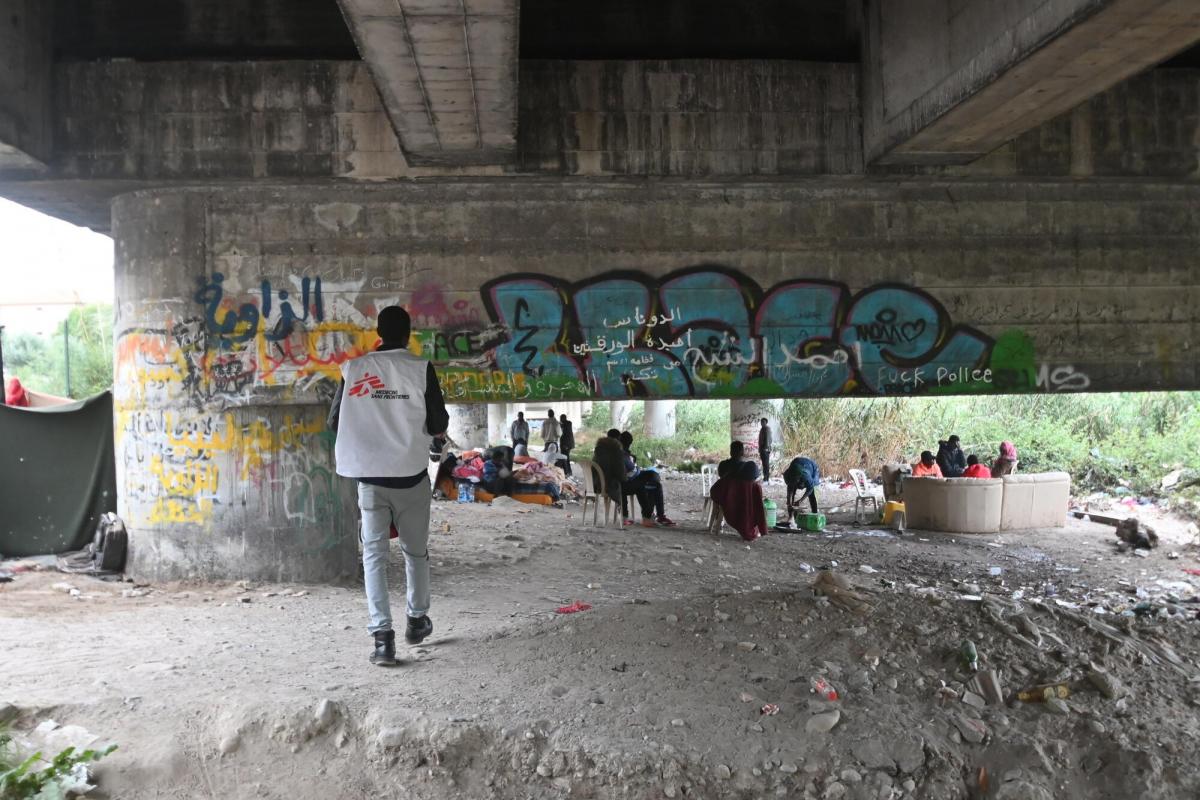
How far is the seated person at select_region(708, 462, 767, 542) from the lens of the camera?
11.8m

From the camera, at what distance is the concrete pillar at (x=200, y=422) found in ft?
25.0

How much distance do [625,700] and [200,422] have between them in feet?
16.4

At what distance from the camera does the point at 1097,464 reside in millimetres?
18062

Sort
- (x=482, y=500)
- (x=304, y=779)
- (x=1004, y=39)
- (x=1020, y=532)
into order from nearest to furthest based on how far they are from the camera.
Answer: (x=304, y=779) < (x=1004, y=39) < (x=1020, y=532) < (x=482, y=500)

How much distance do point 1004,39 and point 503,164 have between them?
3.91 m

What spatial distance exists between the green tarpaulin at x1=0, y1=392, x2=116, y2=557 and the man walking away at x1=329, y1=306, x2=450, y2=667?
5025mm

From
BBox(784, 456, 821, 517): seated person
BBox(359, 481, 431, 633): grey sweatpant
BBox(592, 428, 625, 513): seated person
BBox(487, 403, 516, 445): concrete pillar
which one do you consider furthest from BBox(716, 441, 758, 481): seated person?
BBox(487, 403, 516, 445): concrete pillar

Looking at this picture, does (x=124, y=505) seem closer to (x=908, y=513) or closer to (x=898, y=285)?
(x=898, y=285)

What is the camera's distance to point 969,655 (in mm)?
4910

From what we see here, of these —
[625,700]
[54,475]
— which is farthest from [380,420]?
[54,475]

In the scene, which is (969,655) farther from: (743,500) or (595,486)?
(595,486)

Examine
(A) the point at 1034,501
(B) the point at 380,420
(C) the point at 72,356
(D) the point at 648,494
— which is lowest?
(A) the point at 1034,501

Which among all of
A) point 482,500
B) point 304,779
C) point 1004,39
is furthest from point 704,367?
point 482,500

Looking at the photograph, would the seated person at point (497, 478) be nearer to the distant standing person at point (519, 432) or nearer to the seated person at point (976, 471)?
the distant standing person at point (519, 432)
